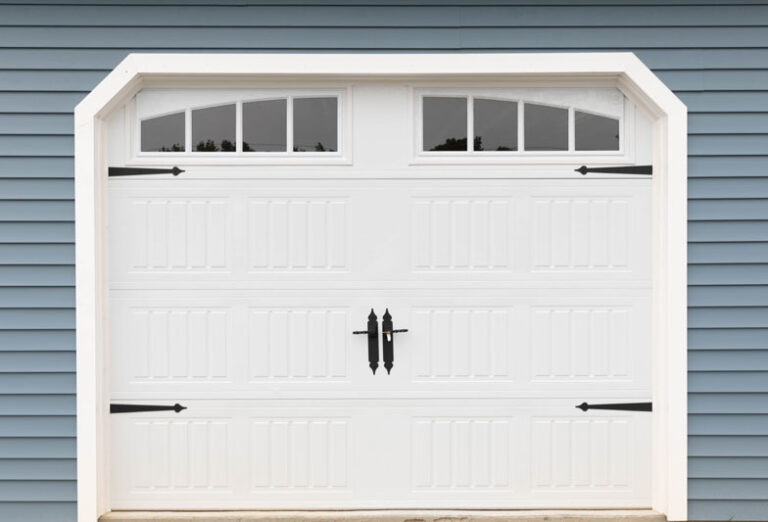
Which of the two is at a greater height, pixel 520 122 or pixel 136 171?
pixel 520 122

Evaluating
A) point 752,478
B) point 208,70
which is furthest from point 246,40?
point 752,478

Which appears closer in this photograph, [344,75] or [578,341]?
[344,75]

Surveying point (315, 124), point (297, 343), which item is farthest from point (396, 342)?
point (315, 124)

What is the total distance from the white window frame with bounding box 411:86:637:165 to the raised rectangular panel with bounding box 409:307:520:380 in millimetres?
824

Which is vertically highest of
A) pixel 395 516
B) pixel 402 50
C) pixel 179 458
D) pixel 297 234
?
pixel 402 50

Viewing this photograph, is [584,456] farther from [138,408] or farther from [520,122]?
[138,408]

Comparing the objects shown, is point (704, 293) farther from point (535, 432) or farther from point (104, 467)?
point (104, 467)

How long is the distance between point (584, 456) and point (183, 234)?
2.50 meters

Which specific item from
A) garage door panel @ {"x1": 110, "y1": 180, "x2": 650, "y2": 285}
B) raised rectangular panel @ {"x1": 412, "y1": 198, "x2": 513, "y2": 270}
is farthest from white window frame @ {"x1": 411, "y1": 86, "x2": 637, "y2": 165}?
raised rectangular panel @ {"x1": 412, "y1": 198, "x2": 513, "y2": 270}

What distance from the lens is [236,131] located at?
11.5ft

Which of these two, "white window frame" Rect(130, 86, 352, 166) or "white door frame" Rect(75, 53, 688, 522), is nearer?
"white door frame" Rect(75, 53, 688, 522)

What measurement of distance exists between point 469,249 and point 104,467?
7.50 feet

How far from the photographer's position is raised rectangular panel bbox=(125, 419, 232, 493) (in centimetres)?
350

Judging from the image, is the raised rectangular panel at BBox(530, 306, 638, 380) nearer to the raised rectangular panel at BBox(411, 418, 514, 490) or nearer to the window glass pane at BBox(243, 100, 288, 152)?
the raised rectangular panel at BBox(411, 418, 514, 490)
